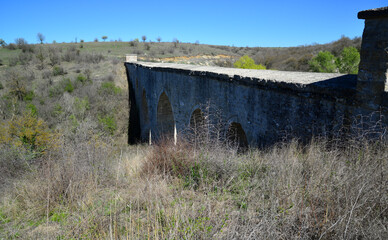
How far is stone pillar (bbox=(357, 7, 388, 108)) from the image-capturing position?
114 inches

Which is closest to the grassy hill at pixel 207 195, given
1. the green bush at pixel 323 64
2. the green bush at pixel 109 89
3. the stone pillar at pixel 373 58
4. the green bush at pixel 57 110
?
the stone pillar at pixel 373 58

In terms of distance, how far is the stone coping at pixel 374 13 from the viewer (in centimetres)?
283

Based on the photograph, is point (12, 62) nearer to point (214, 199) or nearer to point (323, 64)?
point (323, 64)

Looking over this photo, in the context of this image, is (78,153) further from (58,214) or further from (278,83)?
(278,83)

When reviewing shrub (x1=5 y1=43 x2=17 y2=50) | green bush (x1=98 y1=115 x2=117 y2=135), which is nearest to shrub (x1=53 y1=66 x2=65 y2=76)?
green bush (x1=98 y1=115 x2=117 y2=135)

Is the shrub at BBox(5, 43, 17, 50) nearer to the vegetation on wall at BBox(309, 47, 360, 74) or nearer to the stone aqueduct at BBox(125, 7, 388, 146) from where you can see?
the stone aqueduct at BBox(125, 7, 388, 146)

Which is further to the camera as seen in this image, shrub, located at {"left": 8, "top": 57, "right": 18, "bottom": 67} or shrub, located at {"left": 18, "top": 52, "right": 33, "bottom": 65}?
shrub, located at {"left": 18, "top": 52, "right": 33, "bottom": 65}

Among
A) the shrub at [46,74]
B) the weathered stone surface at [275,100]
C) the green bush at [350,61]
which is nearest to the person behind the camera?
the weathered stone surface at [275,100]

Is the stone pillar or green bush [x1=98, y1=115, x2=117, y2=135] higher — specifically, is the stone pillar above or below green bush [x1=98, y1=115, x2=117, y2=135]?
above

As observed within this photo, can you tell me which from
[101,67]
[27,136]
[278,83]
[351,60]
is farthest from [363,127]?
[101,67]

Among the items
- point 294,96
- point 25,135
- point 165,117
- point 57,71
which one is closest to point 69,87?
point 57,71

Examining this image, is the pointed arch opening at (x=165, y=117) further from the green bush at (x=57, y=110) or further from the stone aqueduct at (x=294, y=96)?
the green bush at (x=57, y=110)

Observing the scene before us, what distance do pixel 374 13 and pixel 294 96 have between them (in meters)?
1.54

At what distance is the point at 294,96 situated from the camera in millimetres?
4121
